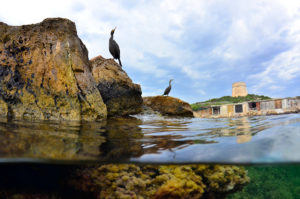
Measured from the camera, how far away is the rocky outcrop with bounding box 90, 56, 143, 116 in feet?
24.2

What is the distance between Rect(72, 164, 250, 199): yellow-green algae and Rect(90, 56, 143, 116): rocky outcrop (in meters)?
4.51

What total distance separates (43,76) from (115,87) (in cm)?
300

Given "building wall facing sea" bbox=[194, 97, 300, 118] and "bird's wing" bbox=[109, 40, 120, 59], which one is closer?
"bird's wing" bbox=[109, 40, 120, 59]

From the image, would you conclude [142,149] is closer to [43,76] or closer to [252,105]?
[43,76]

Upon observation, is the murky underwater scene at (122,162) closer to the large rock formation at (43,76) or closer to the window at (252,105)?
the large rock formation at (43,76)

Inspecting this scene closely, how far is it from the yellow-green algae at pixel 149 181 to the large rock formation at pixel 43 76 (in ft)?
8.39

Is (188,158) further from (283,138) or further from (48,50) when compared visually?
(48,50)

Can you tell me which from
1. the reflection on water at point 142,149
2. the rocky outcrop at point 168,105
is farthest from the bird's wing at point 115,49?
the reflection on water at point 142,149

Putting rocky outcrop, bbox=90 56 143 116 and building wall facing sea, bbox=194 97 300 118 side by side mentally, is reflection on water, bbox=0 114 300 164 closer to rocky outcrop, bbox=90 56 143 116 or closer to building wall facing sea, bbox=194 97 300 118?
rocky outcrop, bbox=90 56 143 116

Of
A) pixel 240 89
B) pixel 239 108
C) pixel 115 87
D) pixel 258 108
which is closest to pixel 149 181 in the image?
pixel 115 87

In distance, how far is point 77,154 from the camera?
95.3 inches

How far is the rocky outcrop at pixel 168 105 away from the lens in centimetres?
1060

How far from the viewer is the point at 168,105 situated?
10688 millimetres

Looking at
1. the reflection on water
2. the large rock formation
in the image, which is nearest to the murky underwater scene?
the reflection on water
